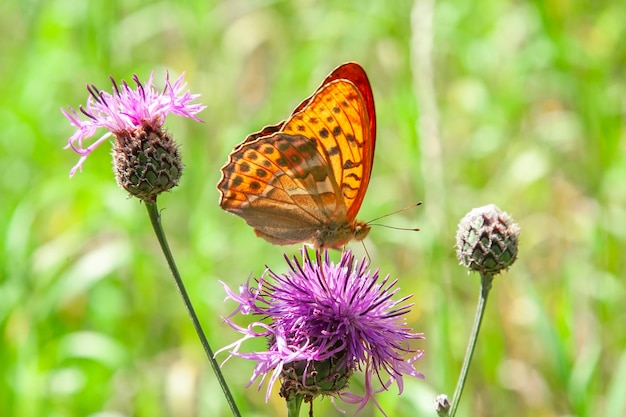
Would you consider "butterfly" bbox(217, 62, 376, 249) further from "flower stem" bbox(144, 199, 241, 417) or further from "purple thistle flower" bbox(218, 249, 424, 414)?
"flower stem" bbox(144, 199, 241, 417)

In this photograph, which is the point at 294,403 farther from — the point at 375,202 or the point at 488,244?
the point at 375,202

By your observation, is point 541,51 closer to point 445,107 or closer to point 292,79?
point 445,107

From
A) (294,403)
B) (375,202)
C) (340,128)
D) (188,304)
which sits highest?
(375,202)

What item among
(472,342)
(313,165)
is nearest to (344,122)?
(313,165)

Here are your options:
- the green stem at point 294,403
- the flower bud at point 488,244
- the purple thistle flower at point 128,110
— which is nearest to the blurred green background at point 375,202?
the flower bud at point 488,244

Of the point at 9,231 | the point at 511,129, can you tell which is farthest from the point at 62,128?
the point at 511,129
